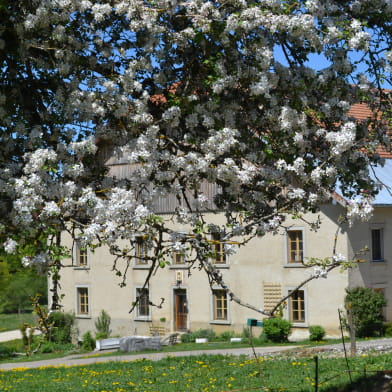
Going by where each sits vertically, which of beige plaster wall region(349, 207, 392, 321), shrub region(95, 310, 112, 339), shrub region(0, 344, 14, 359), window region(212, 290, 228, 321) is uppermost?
beige plaster wall region(349, 207, 392, 321)

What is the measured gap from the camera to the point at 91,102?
787cm

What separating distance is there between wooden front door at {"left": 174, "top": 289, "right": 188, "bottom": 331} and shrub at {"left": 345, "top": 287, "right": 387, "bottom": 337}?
9825mm

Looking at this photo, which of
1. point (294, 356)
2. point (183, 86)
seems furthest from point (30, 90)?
point (294, 356)

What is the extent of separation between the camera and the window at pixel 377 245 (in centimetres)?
3434

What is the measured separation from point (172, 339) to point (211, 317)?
234 cm

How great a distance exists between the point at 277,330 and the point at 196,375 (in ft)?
51.6

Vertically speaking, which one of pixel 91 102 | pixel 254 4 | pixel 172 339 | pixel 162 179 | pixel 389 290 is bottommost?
pixel 172 339

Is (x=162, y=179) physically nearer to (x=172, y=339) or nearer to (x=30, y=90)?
(x=30, y=90)

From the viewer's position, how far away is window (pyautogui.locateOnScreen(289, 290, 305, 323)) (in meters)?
34.5

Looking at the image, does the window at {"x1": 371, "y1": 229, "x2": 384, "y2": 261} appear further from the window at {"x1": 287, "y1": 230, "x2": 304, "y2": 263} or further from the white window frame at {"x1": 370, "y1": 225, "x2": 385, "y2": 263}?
the window at {"x1": 287, "y1": 230, "x2": 304, "y2": 263}

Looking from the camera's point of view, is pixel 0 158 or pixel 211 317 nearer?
pixel 0 158

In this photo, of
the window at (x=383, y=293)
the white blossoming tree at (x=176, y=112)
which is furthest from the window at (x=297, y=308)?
the white blossoming tree at (x=176, y=112)

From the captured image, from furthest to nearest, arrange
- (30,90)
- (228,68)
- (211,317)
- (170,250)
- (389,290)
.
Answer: (211,317)
(389,290)
(30,90)
(228,68)
(170,250)

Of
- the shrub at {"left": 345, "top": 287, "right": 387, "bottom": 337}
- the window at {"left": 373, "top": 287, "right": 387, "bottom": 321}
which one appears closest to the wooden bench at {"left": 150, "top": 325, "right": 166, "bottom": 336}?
the shrub at {"left": 345, "top": 287, "right": 387, "bottom": 337}
